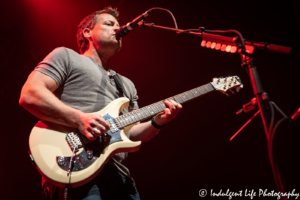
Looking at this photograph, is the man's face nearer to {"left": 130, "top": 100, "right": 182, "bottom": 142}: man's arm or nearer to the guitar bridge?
{"left": 130, "top": 100, "right": 182, "bottom": 142}: man's arm

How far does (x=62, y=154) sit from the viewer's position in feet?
5.22

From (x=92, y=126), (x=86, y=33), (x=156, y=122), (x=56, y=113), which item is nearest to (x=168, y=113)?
(x=156, y=122)

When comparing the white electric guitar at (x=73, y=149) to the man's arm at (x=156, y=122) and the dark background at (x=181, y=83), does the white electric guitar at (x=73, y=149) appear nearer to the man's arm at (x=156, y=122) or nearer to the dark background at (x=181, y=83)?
the man's arm at (x=156, y=122)

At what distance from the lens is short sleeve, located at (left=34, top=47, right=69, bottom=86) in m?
1.87

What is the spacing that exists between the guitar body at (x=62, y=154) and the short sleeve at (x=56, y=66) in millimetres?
445

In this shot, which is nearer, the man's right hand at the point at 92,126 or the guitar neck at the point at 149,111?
the man's right hand at the point at 92,126

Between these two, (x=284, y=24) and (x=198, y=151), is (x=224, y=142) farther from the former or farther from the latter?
(x=284, y=24)

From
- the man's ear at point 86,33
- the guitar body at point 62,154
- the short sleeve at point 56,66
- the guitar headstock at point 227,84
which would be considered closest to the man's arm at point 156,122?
the guitar body at point 62,154

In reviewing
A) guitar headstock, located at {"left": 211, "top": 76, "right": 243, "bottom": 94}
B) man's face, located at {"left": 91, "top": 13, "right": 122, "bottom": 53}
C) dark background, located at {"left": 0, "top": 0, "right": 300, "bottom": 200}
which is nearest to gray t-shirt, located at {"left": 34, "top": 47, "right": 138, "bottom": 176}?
man's face, located at {"left": 91, "top": 13, "right": 122, "bottom": 53}

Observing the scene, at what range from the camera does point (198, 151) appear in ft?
12.1

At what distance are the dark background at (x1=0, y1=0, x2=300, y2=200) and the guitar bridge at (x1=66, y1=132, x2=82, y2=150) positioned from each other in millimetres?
Answer: 2089

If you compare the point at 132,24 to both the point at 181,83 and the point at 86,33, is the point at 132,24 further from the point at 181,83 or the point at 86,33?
the point at 181,83

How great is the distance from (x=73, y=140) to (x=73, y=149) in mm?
77

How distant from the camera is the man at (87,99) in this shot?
5.49 feet
